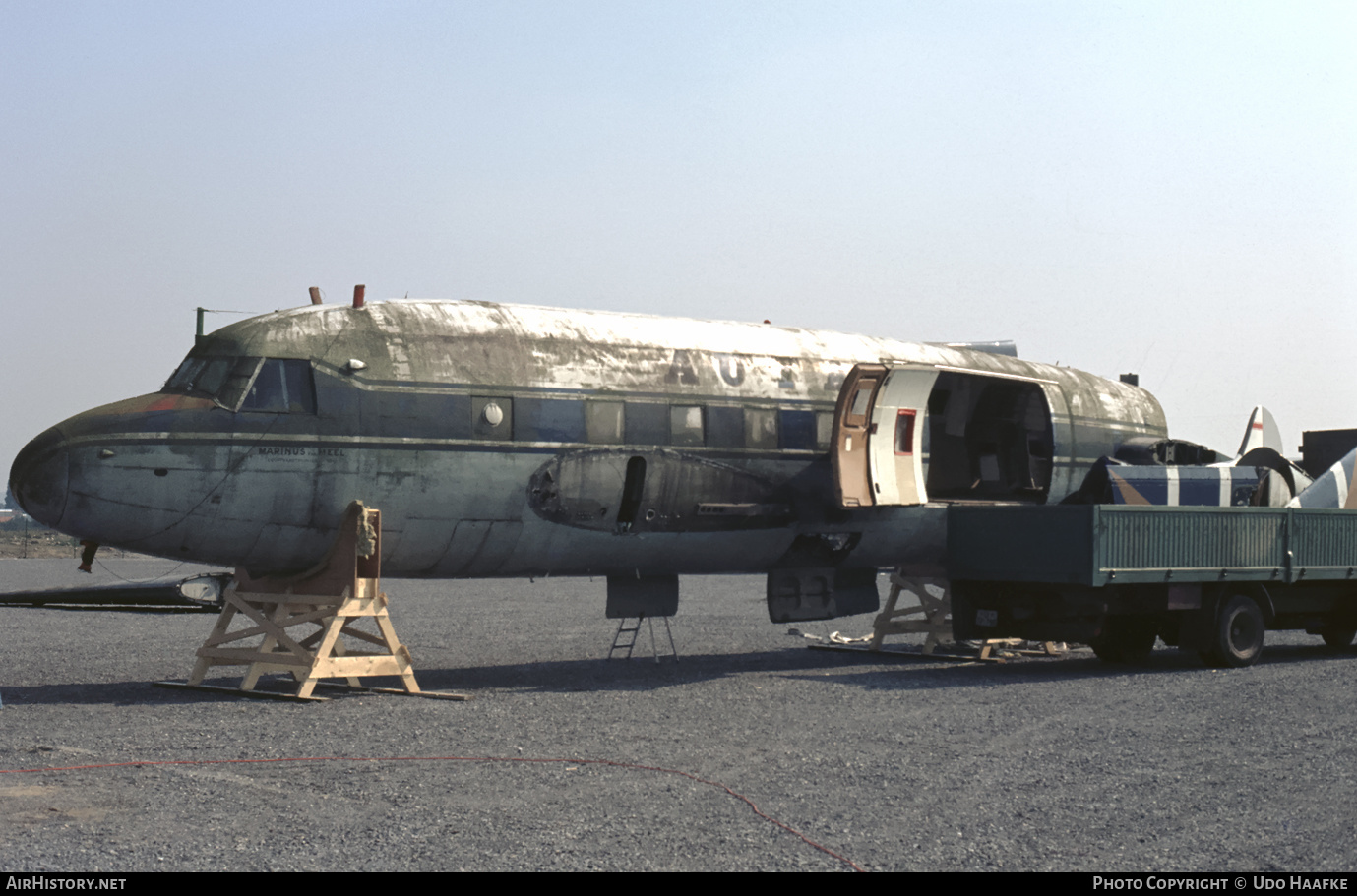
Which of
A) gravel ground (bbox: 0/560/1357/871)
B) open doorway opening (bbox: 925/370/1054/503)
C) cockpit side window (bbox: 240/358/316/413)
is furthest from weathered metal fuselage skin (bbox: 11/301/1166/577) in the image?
open doorway opening (bbox: 925/370/1054/503)

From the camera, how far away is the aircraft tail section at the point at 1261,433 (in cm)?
2480

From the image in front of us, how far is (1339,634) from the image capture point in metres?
21.2

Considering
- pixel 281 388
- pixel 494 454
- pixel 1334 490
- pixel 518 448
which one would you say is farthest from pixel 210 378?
pixel 1334 490

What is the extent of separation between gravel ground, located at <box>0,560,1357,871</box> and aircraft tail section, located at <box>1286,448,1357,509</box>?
12.5ft

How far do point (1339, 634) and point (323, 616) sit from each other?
1655 centimetres

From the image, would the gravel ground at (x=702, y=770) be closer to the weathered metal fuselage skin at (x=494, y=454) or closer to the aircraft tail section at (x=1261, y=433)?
the weathered metal fuselage skin at (x=494, y=454)

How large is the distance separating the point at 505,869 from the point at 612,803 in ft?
6.34

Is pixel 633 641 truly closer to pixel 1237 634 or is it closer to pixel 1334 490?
pixel 1237 634

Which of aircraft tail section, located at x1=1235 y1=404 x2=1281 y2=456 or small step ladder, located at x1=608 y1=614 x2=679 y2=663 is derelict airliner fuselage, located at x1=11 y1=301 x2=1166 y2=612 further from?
aircraft tail section, located at x1=1235 y1=404 x2=1281 y2=456

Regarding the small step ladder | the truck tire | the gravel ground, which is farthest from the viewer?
the small step ladder

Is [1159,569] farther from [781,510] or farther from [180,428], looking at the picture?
[180,428]

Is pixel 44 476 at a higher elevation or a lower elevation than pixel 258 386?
lower

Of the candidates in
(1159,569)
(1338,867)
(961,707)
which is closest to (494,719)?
(961,707)

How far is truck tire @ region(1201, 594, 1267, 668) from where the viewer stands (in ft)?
60.0
